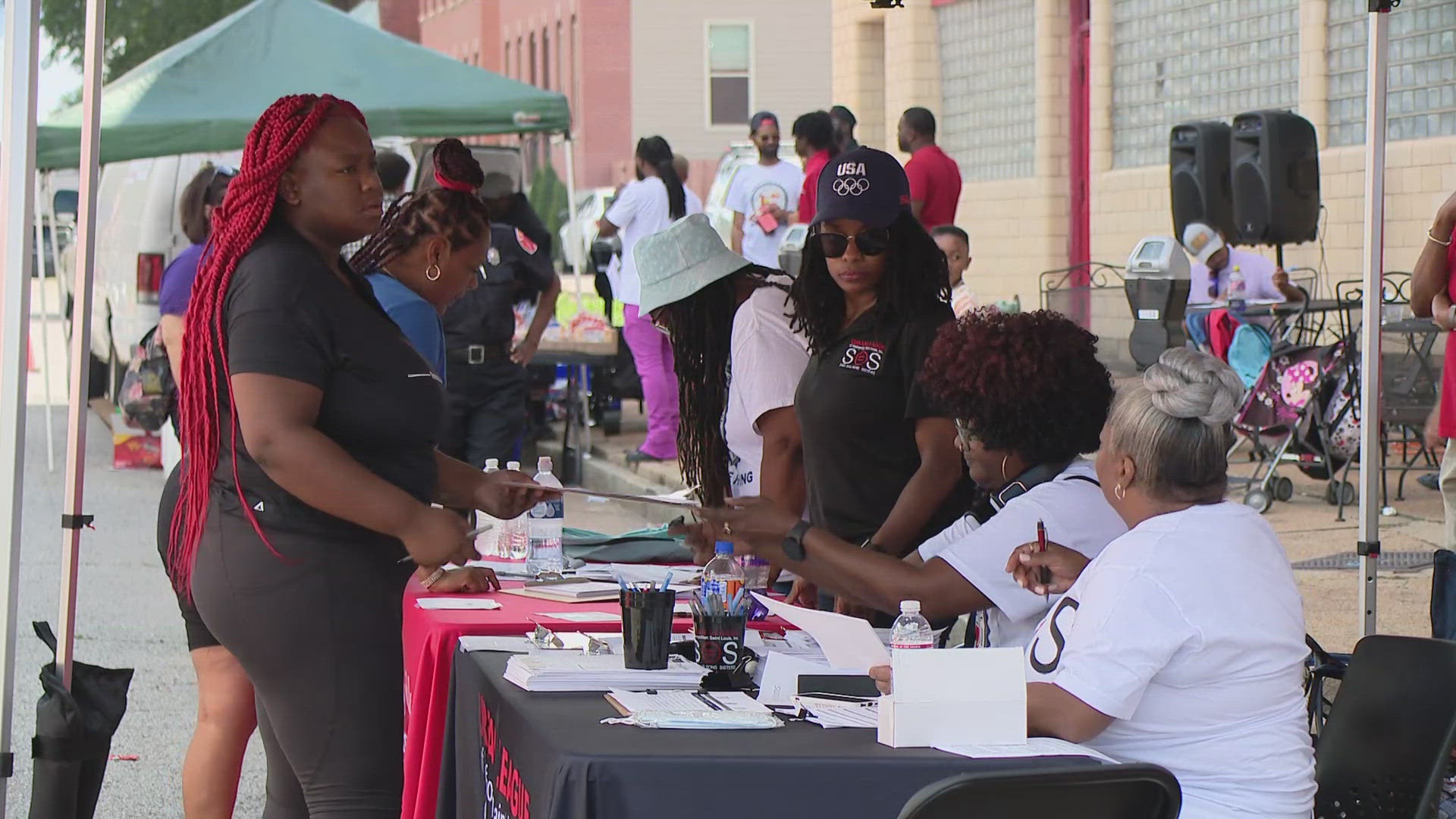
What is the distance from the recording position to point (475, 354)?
7879mm

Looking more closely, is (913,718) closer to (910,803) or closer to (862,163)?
(910,803)

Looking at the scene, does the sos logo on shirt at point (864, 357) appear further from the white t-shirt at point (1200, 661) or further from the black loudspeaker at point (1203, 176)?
the black loudspeaker at point (1203, 176)

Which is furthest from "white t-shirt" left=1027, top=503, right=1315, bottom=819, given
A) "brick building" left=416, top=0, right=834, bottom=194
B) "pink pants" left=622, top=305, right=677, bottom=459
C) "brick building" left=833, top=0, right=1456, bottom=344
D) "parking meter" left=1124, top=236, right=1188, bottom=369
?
"brick building" left=416, top=0, right=834, bottom=194

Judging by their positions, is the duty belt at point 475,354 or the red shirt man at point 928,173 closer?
the duty belt at point 475,354

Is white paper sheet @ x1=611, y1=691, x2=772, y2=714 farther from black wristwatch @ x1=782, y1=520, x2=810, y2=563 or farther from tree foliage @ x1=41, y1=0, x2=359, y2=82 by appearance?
tree foliage @ x1=41, y1=0, x2=359, y2=82

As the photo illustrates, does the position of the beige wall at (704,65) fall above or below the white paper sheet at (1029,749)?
above

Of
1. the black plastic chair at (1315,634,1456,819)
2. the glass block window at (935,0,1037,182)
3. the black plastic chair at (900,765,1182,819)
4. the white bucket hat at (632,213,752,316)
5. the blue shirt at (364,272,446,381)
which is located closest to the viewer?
the black plastic chair at (900,765,1182,819)

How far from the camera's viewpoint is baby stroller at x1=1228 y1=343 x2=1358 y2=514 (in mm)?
9469

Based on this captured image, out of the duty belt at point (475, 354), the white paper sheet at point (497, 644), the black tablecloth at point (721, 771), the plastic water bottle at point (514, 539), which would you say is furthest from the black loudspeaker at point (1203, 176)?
the black tablecloth at point (721, 771)

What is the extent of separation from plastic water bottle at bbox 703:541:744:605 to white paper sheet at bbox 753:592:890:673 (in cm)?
69

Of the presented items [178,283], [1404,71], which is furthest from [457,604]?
[1404,71]

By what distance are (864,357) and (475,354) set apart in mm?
3918

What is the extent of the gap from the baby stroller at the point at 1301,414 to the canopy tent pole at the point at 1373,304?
4.56 m

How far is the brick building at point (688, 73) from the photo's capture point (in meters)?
38.2
